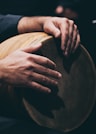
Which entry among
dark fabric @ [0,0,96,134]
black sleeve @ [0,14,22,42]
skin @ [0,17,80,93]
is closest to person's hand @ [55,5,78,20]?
dark fabric @ [0,0,96,134]

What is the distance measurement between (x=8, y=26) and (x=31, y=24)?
0.45 feet

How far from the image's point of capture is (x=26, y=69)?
5.15 ft

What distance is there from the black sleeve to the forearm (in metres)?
0.03

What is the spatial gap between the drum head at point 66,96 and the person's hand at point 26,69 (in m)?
0.06

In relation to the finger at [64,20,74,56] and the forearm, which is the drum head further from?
the forearm

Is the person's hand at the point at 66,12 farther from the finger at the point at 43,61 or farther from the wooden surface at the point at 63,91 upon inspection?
the finger at the point at 43,61

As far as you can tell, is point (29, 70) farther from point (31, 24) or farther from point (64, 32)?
point (31, 24)

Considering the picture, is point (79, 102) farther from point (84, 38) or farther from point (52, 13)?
point (52, 13)

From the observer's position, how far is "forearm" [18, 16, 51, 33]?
192 centimetres

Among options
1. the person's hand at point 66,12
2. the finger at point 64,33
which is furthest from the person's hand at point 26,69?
the person's hand at point 66,12

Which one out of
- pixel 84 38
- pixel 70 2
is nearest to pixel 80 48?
pixel 84 38

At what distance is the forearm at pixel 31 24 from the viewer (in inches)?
75.7

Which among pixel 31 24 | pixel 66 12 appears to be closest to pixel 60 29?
pixel 31 24

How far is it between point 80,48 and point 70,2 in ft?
4.26
